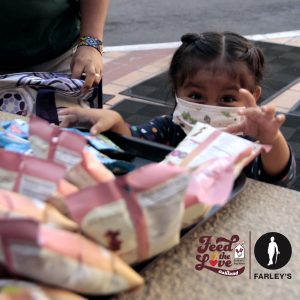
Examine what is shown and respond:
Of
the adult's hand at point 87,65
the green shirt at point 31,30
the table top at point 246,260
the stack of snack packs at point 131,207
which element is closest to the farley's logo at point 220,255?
the table top at point 246,260

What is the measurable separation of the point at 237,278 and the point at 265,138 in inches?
13.5

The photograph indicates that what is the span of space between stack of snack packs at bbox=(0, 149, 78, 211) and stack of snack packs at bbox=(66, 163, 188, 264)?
0.16ft

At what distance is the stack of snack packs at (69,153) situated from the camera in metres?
0.76

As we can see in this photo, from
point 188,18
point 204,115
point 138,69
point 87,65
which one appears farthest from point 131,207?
point 188,18

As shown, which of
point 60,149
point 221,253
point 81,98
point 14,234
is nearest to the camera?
point 14,234

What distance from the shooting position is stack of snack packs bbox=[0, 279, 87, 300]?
0.60 metres

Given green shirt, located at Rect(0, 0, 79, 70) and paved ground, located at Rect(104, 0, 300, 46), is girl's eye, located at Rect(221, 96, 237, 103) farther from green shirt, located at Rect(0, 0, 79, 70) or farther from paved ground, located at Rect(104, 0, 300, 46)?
paved ground, located at Rect(104, 0, 300, 46)

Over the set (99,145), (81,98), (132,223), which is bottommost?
(81,98)

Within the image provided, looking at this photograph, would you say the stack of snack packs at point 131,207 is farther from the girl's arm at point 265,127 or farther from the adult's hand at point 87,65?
the adult's hand at point 87,65

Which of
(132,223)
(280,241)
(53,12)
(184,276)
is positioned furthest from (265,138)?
(53,12)

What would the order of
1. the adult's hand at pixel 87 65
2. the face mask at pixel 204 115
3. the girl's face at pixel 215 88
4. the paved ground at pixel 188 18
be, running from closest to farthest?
the face mask at pixel 204 115 → the girl's face at pixel 215 88 → the adult's hand at pixel 87 65 → the paved ground at pixel 188 18

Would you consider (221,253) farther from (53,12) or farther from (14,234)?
(53,12)

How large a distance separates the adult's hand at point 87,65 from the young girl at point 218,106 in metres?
0.20

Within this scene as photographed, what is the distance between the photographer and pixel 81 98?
150 cm
